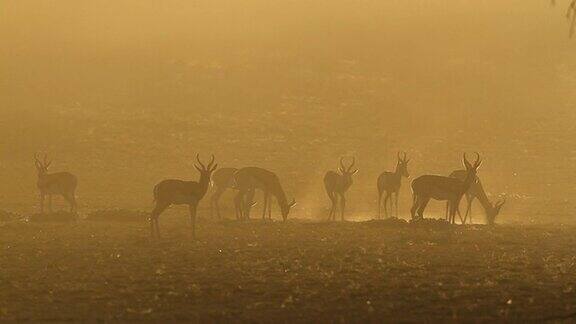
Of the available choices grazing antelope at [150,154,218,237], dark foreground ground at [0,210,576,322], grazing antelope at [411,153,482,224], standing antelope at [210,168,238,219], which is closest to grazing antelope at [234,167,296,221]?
standing antelope at [210,168,238,219]

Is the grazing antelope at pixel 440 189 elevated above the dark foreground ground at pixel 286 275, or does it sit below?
above

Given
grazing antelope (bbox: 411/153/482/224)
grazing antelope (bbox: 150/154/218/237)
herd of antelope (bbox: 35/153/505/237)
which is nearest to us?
grazing antelope (bbox: 150/154/218/237)

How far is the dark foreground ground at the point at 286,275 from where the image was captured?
51.2 ft

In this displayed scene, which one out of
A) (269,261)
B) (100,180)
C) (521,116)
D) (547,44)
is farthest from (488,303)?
(547,44)

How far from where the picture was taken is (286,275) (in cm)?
1930

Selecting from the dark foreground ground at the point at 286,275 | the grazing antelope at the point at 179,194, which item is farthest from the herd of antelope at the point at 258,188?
the dark foreground ground at the point at 286,275

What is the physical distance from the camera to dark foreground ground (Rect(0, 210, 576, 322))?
15617 mm

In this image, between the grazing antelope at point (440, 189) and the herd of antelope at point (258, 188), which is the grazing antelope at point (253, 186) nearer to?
the herd of antelope at point (258, 188)

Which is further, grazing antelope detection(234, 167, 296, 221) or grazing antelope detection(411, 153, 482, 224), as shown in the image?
grazing antelope detection(234, 167, 296, 221)

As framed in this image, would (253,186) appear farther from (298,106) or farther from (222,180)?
(298,106)

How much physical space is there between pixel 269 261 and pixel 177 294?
4.71 metres

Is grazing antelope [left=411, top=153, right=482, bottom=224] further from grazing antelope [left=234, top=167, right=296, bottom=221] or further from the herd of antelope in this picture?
grazing antelope [left=234, top=167, right=296, bottom=221]

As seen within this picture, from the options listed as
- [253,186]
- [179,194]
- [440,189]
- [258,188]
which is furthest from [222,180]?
[179,194]

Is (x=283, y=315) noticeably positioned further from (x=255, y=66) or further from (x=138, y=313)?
(x=255, y=66)
